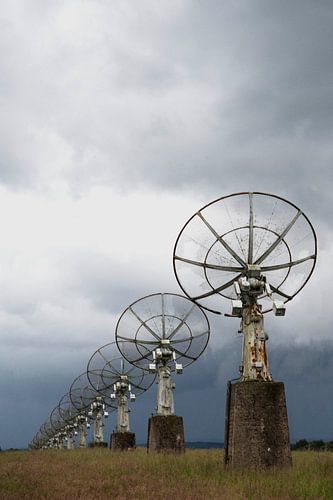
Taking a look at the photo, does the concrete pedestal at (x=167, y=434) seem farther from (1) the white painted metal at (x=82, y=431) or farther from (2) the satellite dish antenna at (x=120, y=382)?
(1) the white painted metal at (x=82, y=431)

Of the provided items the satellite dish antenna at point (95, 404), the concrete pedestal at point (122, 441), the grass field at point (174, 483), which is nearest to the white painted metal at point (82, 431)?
the satellite dish antenna at point (95, 404)

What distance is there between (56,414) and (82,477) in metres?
97.0

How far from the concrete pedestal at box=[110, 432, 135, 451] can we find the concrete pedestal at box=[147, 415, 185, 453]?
1452 centimetres

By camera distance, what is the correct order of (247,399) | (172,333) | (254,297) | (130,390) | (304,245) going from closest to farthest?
(247,399)
(254,297)
(304,245)
(172,333)
(130,390)

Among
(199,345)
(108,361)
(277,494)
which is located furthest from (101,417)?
(277,494)

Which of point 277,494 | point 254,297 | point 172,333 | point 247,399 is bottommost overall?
point 277,494

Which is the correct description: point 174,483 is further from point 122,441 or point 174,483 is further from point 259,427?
point 122,441

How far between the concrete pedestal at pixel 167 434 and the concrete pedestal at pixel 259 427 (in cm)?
1431

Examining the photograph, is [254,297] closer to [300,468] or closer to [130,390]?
[300,468]

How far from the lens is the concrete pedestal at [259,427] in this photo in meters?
19.1

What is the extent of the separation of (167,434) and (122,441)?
16247 mm

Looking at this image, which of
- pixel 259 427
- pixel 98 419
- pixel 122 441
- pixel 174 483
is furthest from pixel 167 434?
pixel 98 419

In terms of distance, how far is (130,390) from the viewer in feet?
168

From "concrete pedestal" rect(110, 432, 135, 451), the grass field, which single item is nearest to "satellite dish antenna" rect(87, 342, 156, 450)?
"concrete pedestal" rect(110, 432, 135, 451)
